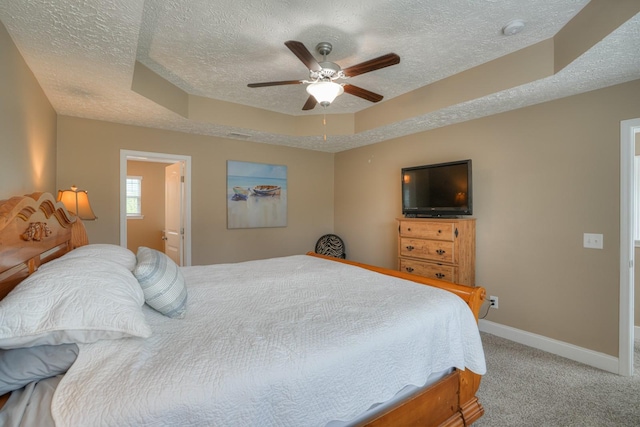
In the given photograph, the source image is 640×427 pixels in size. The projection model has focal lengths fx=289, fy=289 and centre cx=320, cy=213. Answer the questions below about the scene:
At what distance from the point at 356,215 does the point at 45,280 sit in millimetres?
4248

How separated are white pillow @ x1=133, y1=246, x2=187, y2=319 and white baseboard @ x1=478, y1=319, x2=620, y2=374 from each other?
10.6ft

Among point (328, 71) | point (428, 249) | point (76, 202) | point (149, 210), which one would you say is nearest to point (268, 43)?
point (328, 71)

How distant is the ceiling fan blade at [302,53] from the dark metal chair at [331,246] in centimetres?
344

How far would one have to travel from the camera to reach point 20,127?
2.01m

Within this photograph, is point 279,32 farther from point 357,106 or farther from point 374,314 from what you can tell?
point 374,314

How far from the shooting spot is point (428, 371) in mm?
1478

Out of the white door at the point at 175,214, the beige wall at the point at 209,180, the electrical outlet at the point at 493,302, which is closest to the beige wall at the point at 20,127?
the beige wall at the point at 209,180

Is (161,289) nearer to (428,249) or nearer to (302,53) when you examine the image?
(302,53)

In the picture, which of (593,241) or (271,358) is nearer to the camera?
(271,358)

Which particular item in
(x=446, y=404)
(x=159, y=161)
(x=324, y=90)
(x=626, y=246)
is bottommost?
(x=446, y=404)

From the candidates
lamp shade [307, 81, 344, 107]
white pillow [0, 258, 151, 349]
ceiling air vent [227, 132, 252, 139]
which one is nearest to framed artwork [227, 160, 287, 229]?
ceiling air vent [227, 132, 252, 139]

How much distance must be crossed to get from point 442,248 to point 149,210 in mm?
5521

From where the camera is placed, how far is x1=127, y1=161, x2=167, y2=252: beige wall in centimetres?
575

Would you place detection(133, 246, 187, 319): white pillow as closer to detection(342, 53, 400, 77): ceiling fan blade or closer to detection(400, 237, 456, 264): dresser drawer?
detection(342, 53, 400, 77): ceiling fan blade
